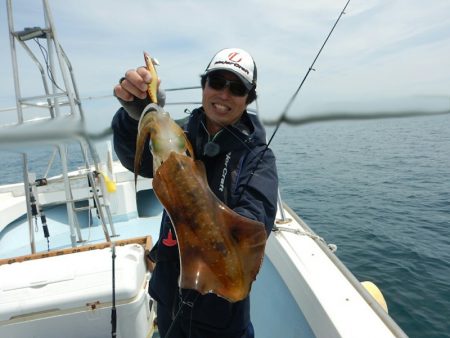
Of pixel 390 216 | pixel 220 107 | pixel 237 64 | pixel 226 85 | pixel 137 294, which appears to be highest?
pixel 237 64

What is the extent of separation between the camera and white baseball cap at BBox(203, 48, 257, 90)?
7.38 ft

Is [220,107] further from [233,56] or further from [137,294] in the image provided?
[137,294]

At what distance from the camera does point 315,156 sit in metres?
25.3

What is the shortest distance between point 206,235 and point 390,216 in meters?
11.9

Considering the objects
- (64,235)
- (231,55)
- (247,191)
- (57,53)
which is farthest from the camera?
(64,235)

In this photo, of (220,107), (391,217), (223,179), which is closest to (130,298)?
(223,179)

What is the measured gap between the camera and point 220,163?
7.77 ft

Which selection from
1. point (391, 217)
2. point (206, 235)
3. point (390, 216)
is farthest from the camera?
point (390, 216)

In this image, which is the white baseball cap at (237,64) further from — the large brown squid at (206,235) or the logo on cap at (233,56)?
the large brown squid at (206,235)

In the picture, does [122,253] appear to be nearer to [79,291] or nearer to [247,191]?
[79,291]

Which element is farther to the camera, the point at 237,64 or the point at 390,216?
the point at 390,216

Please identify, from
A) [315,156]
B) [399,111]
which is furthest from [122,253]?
[315,156]

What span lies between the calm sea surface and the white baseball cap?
0.43 m

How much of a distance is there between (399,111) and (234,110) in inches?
42.1
